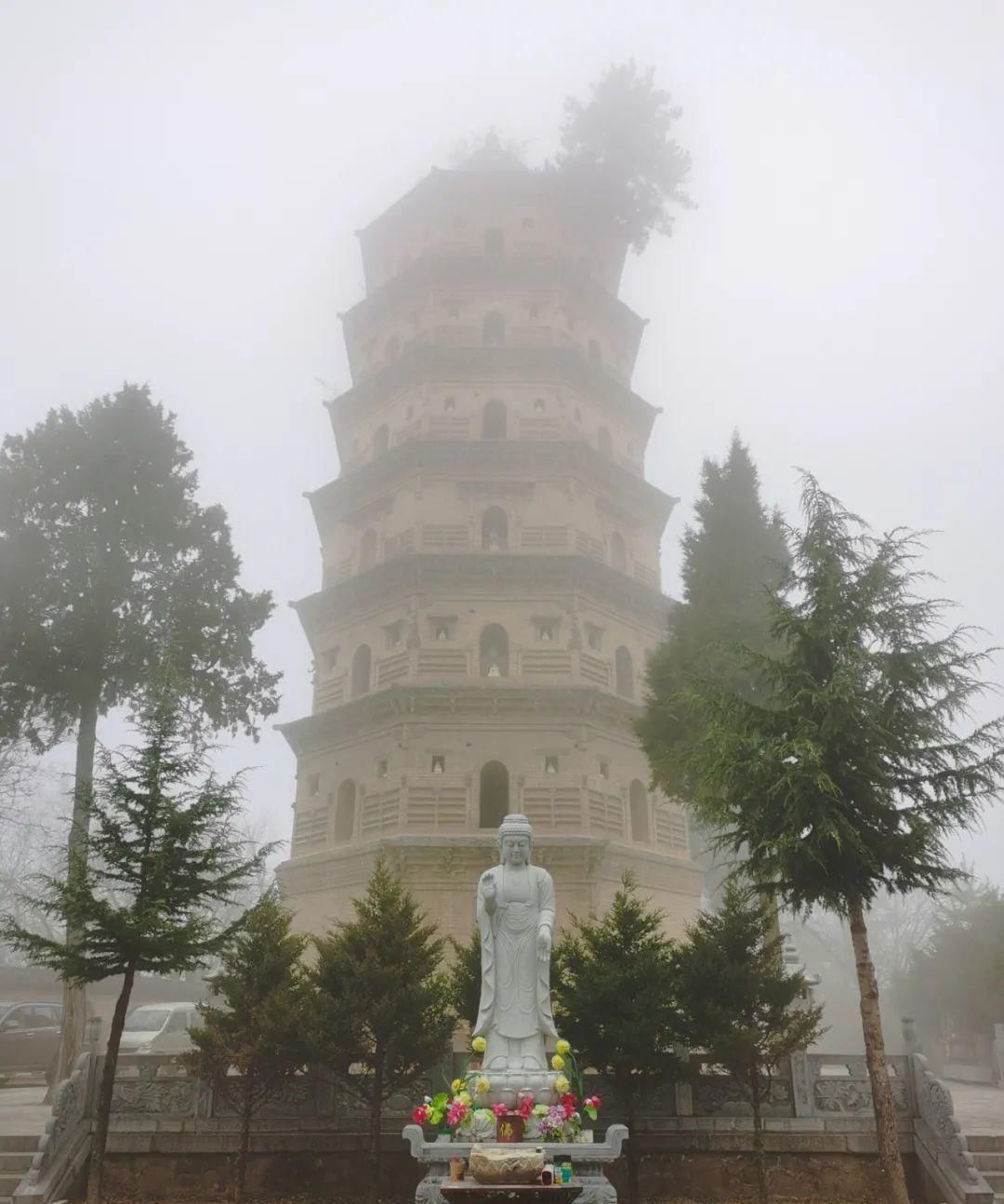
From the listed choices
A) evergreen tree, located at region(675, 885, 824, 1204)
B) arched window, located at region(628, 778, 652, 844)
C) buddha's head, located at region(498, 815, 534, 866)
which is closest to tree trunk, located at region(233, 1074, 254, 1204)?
buddha's head, located at region(498, 815, 534, 866)

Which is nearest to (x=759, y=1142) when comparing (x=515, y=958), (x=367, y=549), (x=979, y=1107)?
(x=515, y=958)

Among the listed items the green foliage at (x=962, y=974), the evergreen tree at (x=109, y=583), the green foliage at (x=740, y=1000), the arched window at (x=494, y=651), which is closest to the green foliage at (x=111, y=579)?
the evergreen tree at (x=109, y=583)

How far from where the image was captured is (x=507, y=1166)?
8.48 meters

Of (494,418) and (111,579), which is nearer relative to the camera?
(111,579)

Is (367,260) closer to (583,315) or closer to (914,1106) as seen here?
(583,315)

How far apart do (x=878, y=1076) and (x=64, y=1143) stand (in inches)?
369

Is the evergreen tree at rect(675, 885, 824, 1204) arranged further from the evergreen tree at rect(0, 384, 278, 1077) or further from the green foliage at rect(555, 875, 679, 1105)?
the evergreen tree at rect(0, 384, 278, 1077)

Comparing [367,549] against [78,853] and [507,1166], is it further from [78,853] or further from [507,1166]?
[507,1166]

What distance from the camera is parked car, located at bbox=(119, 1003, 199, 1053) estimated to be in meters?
21.0

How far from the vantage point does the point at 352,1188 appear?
488 inches

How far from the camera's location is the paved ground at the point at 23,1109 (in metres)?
13.5

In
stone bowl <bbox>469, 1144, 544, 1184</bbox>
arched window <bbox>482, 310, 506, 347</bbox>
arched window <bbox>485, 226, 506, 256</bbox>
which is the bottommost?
stone bowl <bbox>469, 1144, 544, 1184</bbox>

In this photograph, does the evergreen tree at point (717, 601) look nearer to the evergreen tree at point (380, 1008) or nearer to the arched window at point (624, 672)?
the arched window at point (624, 672)

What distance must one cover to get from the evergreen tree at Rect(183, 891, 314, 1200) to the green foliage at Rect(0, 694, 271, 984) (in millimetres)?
605
